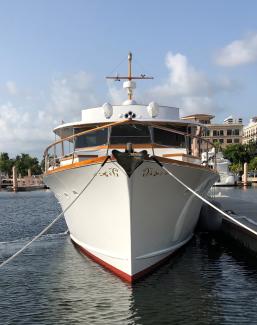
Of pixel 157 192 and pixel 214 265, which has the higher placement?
pixel 157 192

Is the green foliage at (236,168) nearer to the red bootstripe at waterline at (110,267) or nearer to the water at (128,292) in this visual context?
the water at (128,292)

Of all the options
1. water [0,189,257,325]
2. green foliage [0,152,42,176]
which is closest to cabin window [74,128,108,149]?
water [0,189,257,325]

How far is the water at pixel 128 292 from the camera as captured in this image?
32.7 ft

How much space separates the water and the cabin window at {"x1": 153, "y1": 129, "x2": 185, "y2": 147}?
3.63 metres

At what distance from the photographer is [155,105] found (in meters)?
13.0

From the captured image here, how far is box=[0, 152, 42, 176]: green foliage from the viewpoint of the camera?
13338 centimetres

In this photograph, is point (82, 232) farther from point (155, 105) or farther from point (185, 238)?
point (155, 105)

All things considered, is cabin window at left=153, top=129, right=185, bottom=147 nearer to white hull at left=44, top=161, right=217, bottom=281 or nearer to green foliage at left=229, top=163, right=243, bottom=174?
white hull at left=44, top=161, right=217, bottom=281

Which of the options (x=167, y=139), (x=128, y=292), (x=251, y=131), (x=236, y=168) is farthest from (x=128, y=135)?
(x=251, y=131)

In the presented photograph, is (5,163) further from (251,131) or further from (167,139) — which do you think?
(167,139)

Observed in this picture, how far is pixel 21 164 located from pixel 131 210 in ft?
418

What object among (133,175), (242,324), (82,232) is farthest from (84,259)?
(242,324)

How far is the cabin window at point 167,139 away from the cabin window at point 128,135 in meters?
0.48

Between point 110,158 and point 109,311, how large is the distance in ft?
11.6
